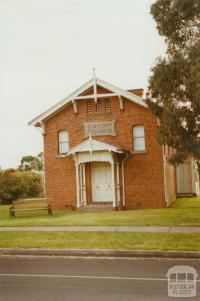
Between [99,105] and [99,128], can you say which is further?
[99,105]

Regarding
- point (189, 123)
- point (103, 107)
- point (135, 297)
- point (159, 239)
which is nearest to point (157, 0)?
point (189, 123)

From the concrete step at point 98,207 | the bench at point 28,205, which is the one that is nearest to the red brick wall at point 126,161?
the concrete step at point 98,207

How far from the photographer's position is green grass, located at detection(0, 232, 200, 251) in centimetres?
1260

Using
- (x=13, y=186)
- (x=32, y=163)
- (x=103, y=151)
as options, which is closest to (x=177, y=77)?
(x=103, y=151)

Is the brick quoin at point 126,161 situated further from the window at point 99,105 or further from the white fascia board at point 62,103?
the white fascia board at point 62,103

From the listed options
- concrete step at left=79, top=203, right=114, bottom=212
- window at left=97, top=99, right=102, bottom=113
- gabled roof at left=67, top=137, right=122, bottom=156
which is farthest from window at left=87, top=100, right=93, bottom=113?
concrete step at left=79, top=203, right=114, bottom=212

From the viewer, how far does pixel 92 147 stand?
25156 millimetres

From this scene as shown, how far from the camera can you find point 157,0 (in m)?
19.3

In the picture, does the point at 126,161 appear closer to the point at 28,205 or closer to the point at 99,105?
the point at 99,105

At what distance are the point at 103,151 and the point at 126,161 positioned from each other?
5.56 ft

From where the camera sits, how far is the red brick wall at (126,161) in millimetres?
25650

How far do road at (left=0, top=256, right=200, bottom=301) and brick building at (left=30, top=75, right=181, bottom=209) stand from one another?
44.4ft

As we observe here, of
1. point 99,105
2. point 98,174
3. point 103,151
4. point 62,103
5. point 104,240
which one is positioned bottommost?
point 104,240

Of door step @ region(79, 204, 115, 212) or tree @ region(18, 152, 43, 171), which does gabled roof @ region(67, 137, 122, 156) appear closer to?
door step @ region(79, 204, 115, 212)
